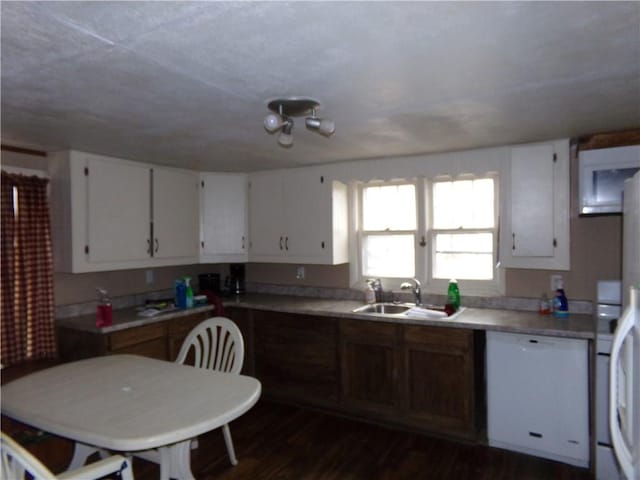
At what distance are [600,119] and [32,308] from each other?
12.3ft

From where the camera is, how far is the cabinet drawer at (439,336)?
2844 mm

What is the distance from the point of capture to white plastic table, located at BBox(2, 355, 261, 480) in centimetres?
156

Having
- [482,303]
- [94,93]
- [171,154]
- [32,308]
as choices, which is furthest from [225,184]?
[482,303]

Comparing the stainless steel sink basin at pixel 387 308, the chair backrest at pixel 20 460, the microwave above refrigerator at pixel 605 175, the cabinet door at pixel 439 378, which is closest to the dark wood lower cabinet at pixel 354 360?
the cabinet door at pixel 439 378

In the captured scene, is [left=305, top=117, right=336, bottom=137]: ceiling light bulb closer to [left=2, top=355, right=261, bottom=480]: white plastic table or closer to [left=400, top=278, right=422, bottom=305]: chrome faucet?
[left=2, top=355, right=261, bottom=480]: white plastic table

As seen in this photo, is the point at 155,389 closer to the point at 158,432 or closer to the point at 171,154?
the point at 158,432

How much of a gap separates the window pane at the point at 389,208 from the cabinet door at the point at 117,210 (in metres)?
1.88

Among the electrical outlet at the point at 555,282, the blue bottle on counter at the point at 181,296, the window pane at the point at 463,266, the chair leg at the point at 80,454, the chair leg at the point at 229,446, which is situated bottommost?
the chair leg at the point at 229,446

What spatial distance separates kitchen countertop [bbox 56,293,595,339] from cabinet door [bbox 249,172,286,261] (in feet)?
1.52

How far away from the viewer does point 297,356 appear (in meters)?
3.51

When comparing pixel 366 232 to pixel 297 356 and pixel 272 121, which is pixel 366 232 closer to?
pixel 297 356

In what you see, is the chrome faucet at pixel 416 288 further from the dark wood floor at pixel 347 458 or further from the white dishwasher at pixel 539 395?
the dark wood floor at pixel 347 458

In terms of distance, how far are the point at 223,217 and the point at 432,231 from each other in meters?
1.91

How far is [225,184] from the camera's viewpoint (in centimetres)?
402
